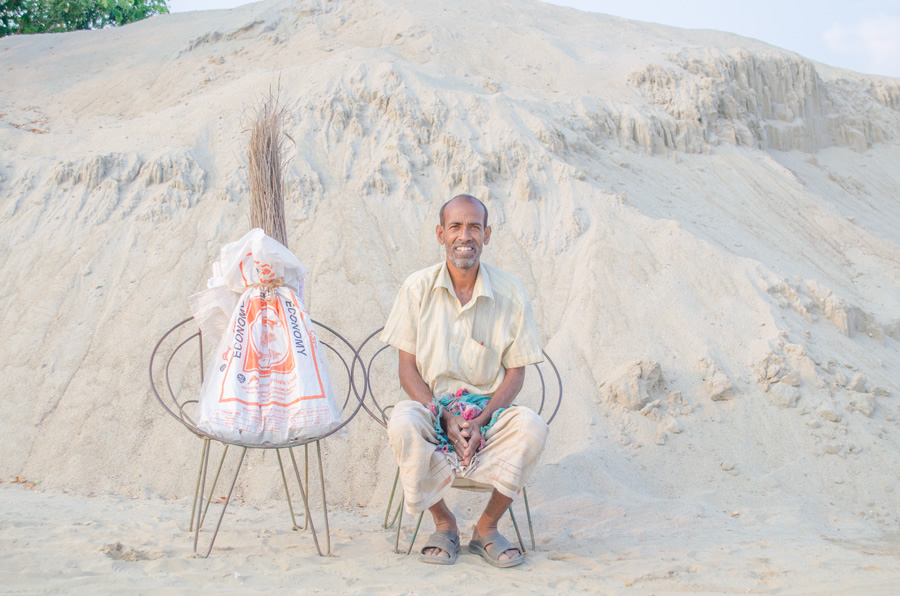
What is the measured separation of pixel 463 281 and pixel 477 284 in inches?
2.7

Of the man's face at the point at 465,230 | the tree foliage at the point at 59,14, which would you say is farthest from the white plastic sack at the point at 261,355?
the tree foliage at the point at 59,14

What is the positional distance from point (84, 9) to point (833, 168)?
1379 cm

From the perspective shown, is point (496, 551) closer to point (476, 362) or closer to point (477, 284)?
point (476, 362)

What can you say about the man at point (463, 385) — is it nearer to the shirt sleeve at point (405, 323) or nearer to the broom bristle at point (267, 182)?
the shirt sleeve at point (405, 323)

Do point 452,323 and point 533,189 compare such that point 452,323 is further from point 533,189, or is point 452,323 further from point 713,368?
point 533,189

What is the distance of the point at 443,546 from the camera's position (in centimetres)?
275

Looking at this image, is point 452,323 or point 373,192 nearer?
point 452,323

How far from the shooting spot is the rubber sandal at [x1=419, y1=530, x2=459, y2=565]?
271 cm

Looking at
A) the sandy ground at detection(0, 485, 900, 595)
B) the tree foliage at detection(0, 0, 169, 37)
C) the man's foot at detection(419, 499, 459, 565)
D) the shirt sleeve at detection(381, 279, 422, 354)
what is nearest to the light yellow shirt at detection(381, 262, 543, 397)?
the shirt sleeve at detection(381, 279, 422, 354)

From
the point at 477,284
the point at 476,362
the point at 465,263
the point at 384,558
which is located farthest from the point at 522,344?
the point at 384,558

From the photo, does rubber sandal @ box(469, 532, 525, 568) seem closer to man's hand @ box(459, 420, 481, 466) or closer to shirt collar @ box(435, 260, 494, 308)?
man's hand @ box(459, 420, 481, 466)

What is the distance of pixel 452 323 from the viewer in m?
3.06

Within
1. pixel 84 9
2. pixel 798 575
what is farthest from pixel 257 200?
pixel 84 9

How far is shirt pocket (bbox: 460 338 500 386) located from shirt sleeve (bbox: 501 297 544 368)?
86 millimetres
